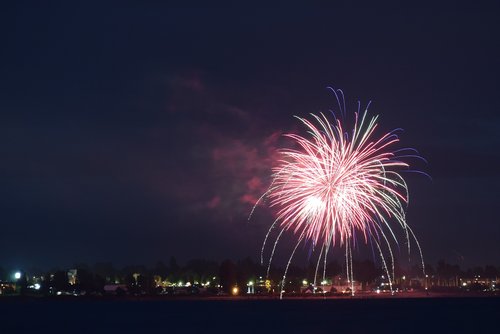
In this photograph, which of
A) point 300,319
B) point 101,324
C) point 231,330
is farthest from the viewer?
point 300,319

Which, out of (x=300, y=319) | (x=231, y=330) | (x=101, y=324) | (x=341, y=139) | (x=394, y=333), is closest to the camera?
(x=341, y=139)

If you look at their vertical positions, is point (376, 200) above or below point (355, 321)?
above

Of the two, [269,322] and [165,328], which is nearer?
[165,328]

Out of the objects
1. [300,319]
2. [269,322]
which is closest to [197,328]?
[269,322]

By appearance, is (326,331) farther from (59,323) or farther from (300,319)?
(59,323)

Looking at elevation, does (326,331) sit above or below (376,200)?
below

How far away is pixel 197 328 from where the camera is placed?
109 m

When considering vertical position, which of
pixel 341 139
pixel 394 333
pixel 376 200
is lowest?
pixel 394 333

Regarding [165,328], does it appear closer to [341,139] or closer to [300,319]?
[300,319]

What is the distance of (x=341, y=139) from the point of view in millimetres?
71438

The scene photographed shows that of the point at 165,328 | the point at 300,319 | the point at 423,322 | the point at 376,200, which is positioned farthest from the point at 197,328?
the point at 376,200

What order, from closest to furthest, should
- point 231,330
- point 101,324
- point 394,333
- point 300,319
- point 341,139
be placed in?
point 341,139 < point 394,333 < point 231,330 < point 101,324 < point 300,319

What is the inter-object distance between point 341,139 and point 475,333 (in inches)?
1621

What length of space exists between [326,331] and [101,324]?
3712 cm
